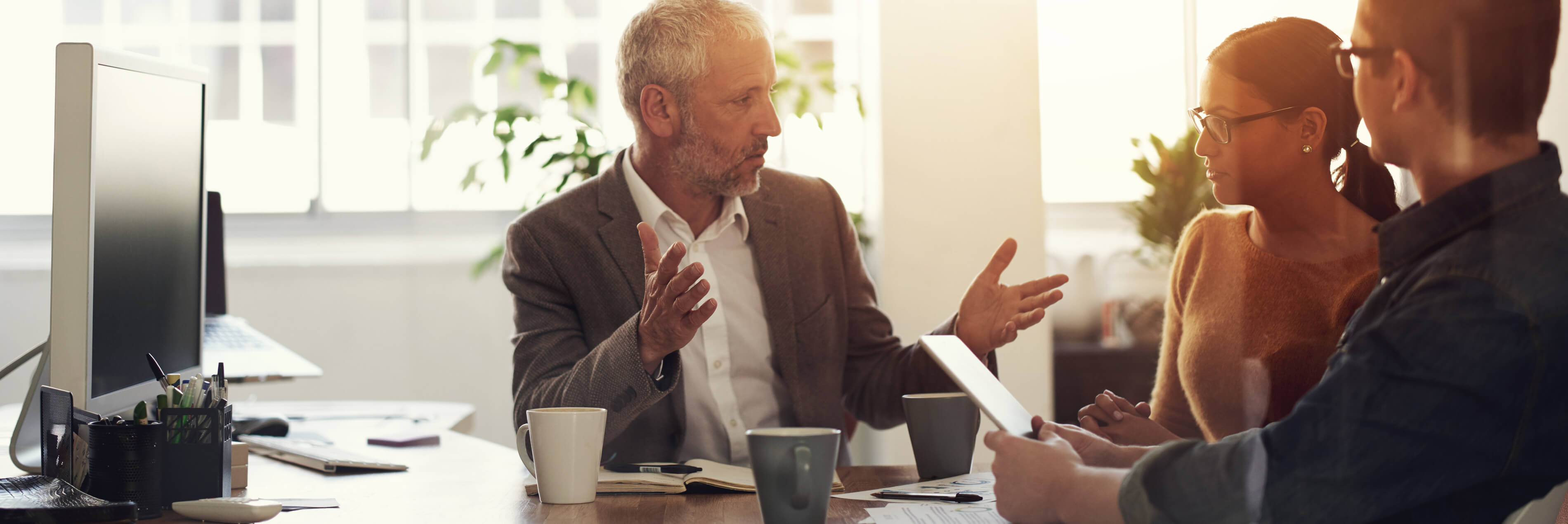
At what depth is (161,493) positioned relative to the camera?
3.07 ft

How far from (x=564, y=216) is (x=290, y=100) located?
2259mm

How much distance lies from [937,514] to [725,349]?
68 centimetres

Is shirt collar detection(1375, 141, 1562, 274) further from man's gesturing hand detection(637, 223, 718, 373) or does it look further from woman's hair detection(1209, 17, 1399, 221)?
man's gesturing hand detection(637, 223, 718, 373)

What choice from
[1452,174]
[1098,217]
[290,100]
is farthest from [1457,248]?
[290,100]

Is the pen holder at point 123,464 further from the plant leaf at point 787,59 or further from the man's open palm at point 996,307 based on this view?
the plant leaf at point 787,59

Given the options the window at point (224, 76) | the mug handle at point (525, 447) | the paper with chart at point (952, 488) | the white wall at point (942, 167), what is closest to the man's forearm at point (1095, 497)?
the paper with chart at point (952, 488)

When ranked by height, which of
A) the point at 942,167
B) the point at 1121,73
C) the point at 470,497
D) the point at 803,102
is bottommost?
the point at 470,497

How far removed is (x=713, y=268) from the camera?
1.57m

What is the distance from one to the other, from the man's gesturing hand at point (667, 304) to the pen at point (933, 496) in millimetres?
250

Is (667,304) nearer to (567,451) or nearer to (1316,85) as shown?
(567,451)

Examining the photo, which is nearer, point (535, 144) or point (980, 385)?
point (980, 385)

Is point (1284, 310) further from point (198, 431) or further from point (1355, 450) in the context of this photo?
point (198, 431)

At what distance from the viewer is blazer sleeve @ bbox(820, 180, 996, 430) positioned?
1513mm

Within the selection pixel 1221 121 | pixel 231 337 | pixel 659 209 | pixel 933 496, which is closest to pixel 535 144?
pixel 231 337
